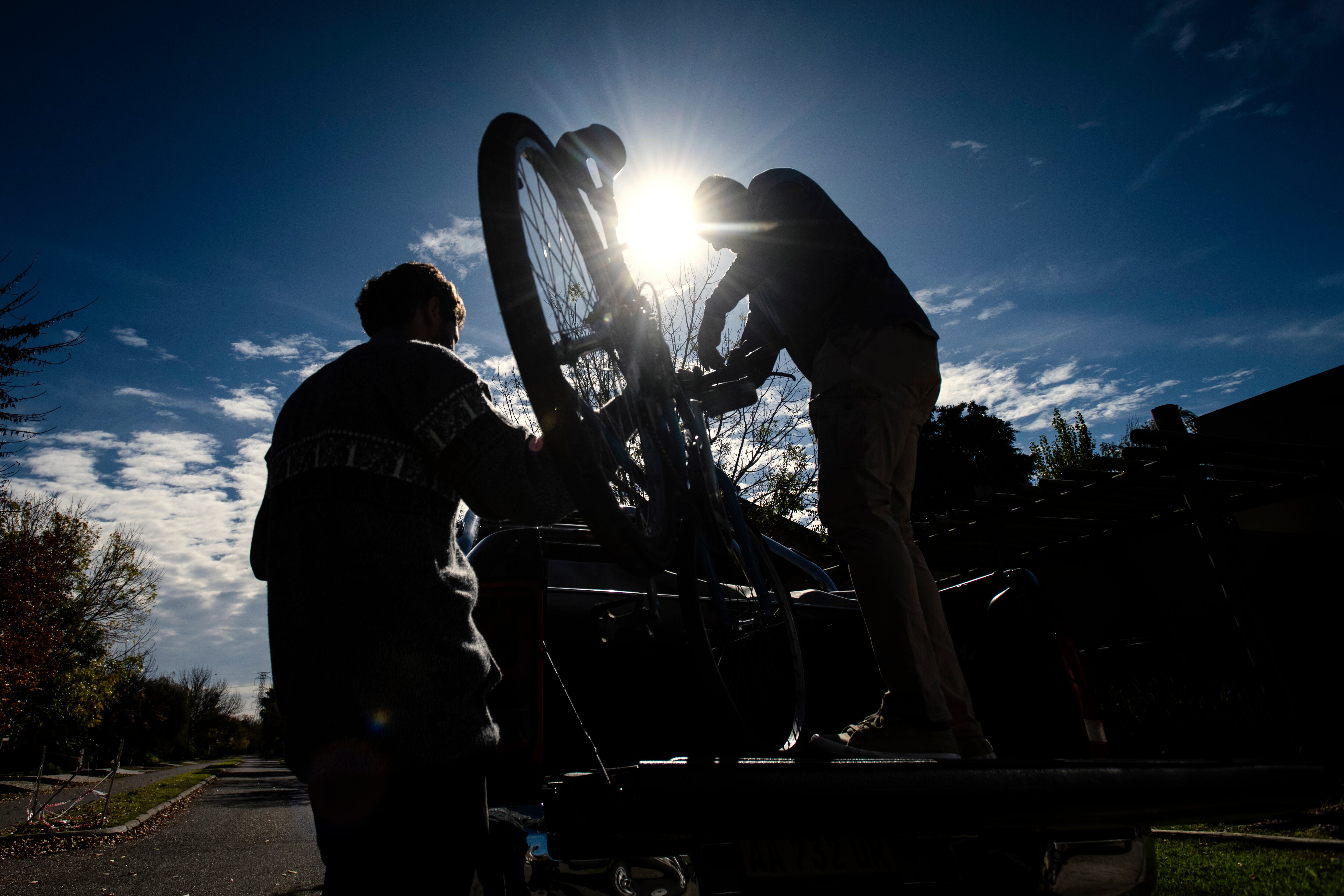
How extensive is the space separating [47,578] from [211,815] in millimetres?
14456

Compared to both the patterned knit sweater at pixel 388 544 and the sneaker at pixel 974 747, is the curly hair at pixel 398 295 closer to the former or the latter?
the patterned knit sweater at pixel 388 544

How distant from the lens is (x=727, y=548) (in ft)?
8.63

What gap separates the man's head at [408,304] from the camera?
1.57 meters

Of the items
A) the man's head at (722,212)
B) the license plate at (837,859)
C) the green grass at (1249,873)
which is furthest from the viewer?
the green grass at (1249,873)

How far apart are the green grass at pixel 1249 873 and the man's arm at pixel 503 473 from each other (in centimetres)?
475

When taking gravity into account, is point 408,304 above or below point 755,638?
above

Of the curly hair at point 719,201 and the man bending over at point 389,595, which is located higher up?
the curly hair at point 719,201

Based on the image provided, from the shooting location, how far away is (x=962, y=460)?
28797 millimetres

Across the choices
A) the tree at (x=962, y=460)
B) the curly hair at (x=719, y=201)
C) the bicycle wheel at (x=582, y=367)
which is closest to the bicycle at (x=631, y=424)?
the bicycle wheel at (x=582, y=367)

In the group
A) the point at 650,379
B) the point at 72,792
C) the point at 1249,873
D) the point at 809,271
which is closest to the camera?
the point at 650,379

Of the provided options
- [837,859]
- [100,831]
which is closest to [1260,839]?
[837,859]

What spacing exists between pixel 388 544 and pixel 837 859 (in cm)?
107

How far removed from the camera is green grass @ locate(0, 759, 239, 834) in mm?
9164

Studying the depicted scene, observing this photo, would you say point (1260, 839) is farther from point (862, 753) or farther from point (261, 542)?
point (261, 542)
